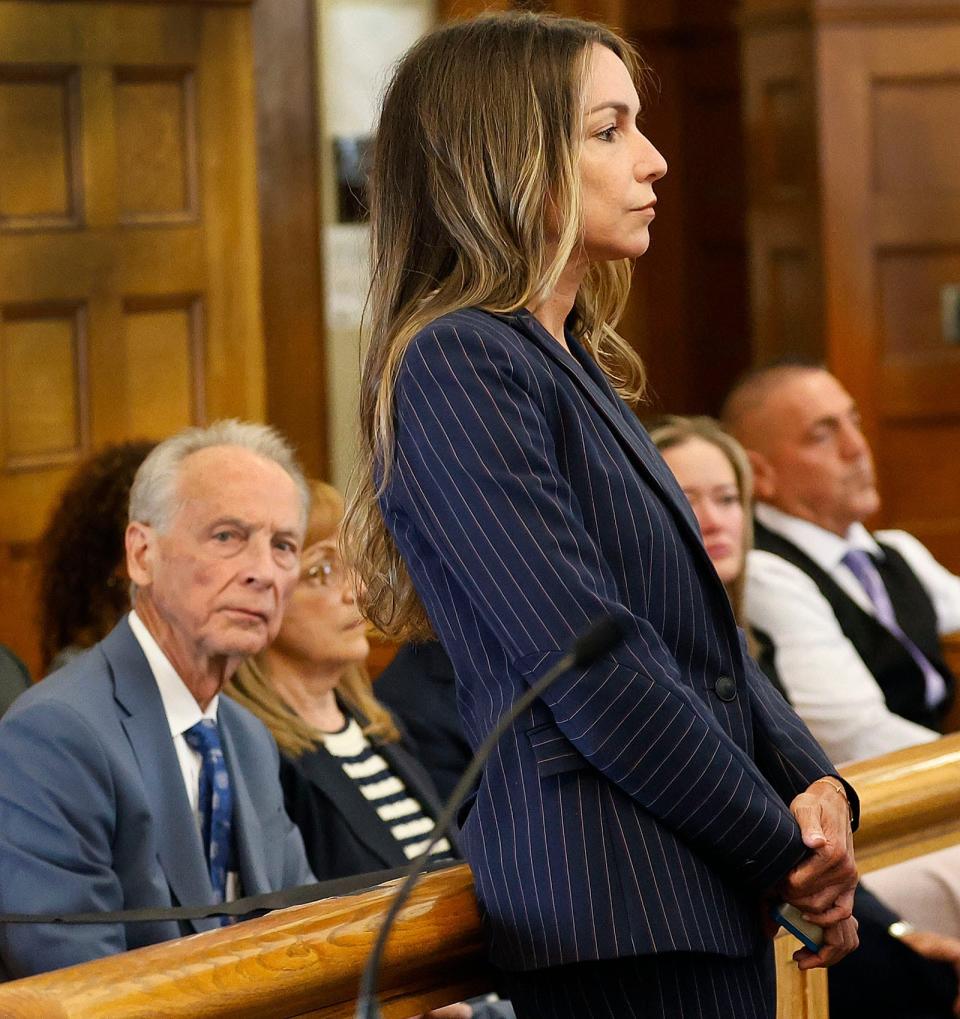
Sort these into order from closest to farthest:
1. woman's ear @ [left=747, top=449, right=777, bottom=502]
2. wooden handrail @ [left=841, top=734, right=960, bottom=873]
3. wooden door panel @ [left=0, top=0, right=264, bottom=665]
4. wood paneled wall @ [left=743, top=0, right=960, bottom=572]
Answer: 1. wooden handrail @ [left=841, top=734, right=960, bottom=873]
2. woman's ear @ [left=747, top=449, right=777, bottom=502]
3. wooden door panel @ [left=0, top=0, right=264, bottom=665]
4. wood paneled wall @ [left=743, top=0, right=960, bottom=572]

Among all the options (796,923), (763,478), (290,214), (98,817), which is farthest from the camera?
(290,214)

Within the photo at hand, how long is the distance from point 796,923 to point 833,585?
2203 mm

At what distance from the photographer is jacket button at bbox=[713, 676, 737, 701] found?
1386 mm

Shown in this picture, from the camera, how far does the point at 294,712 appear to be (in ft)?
8.87

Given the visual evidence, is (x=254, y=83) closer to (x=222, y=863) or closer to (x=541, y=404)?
(x=222, y=863)

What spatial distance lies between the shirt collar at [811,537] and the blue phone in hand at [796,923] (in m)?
2.22

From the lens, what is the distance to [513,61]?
1415 mm

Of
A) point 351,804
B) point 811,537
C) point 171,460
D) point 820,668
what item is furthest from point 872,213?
point 171,460

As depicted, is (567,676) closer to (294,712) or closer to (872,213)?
(294,712)

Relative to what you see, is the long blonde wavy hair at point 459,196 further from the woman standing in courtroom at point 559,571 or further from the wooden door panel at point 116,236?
the wooden door panel at point 116,236

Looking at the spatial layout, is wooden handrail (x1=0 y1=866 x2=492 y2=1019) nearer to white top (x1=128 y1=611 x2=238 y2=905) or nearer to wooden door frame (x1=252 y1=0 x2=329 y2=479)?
white top (x1=128 y1=611 x2=238 y2=905)

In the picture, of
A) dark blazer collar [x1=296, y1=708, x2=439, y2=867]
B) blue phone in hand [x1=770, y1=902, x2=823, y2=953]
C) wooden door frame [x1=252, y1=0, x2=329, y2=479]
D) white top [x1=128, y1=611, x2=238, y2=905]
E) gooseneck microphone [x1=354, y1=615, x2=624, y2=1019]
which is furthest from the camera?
wooden door frame [x1=252, y1=0, x2=329, y2=479]

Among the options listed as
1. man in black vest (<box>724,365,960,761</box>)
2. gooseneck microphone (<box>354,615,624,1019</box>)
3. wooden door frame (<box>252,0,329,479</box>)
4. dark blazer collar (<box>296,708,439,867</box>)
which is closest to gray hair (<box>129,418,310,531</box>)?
dark blazer collar (<box>296,708,439,867</box>)

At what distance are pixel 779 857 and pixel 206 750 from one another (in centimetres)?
91
